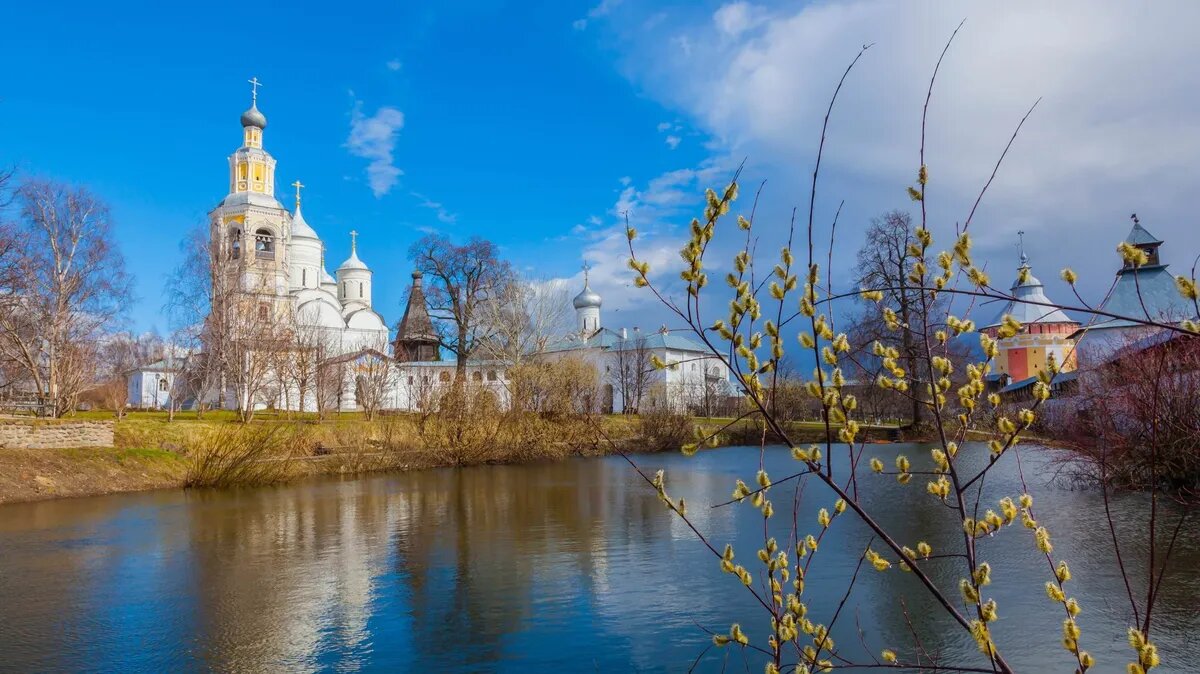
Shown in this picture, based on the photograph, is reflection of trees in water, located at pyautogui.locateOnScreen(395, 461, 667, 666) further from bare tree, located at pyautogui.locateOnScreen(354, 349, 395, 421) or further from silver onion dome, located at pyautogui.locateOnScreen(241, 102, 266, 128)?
silver onion dome, located at pyautogui.locateOnScreen(241, 102, 266, 128)

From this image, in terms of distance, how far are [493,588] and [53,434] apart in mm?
15486

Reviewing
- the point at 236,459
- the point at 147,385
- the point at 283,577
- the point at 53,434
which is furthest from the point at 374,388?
the point at 147,385

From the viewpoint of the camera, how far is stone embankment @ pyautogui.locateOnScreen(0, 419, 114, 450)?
698 inches

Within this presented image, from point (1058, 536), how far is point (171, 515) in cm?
1504

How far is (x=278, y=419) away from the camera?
28219 mm

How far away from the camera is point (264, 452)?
20484 millimetres

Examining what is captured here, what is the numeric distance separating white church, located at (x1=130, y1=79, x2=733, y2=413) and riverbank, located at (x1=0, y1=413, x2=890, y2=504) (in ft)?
8.82

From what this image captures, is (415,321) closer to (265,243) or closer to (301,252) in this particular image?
(301,252)

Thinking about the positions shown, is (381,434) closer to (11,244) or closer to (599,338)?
(11,244)

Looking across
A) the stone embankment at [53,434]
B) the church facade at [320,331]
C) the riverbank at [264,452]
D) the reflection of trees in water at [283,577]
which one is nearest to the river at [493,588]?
the reflection of trees in water at [283,577]

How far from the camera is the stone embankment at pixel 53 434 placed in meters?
17.7

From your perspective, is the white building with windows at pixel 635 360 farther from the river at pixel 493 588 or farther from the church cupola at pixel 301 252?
the river at pixel 493 588

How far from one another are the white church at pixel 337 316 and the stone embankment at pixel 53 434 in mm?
8650

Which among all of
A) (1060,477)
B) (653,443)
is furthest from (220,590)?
(653,443)
